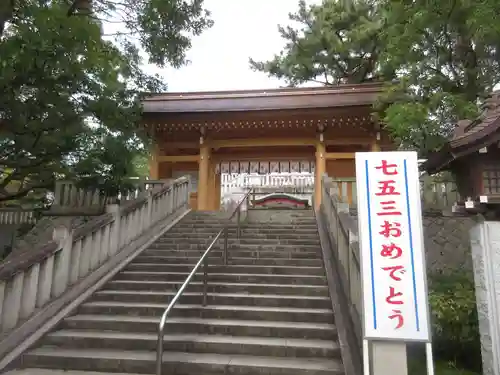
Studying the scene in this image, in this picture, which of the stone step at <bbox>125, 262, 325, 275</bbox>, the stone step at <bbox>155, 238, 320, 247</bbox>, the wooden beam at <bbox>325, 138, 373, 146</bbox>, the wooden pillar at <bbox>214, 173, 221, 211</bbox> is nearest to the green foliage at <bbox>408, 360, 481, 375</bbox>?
the stone step at <bbox>125, 262, 325, 275</bbox>

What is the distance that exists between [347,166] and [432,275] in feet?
22.9

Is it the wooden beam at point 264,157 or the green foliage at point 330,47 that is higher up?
the green foliage at point 330,47

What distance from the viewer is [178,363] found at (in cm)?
445

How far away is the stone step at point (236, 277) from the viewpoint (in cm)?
649

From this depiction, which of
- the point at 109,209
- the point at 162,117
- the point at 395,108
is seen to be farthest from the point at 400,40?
the point at 162,117

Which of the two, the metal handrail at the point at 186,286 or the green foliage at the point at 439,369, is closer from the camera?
the metal handrail at the point at 186,286

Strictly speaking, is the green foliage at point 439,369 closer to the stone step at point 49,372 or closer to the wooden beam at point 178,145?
the stone step at point 49,372

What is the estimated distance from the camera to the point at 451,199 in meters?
8.44

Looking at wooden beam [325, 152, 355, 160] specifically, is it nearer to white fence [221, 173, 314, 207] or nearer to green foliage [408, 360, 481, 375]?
white fence [221, 173, 314, 207]

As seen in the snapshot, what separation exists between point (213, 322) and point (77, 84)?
16.5 ft

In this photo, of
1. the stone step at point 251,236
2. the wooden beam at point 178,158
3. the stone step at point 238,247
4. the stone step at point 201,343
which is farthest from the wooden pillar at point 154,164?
the stone step at point 201,343

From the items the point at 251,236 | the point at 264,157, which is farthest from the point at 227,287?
the point at 264,157

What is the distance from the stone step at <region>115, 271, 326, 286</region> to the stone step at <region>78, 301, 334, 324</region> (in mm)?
833

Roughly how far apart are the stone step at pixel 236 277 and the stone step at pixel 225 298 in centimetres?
41
